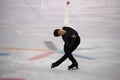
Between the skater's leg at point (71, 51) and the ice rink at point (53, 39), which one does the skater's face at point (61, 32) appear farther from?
the ice rink at point (53, 39)

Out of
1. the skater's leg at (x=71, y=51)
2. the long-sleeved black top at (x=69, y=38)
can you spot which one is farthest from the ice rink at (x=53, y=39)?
the long-sleeved black top at (x=69, y=38)

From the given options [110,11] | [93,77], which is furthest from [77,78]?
[110,11]

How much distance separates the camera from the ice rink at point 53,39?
41.3ft

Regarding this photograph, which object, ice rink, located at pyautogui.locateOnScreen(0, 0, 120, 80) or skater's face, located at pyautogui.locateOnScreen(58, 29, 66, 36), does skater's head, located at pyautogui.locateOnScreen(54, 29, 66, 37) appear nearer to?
skater's face, located at pyautogui.locateOnScreen(58, 29, 66, 36)

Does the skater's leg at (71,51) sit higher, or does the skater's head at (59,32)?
the skater's head at (59,32)

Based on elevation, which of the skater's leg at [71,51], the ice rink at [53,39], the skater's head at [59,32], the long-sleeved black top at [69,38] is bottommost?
the ice rink at [53,39]

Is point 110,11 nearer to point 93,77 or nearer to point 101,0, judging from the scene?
point 101,0

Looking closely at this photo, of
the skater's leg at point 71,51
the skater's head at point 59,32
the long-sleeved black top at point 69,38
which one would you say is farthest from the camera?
the skater's leg at point 71,51

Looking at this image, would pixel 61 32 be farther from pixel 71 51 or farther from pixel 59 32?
pixel 71 51

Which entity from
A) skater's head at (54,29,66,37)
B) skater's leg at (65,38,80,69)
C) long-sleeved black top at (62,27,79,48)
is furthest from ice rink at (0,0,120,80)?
skater's head at (54,29,66,37)

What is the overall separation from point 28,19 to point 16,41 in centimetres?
540

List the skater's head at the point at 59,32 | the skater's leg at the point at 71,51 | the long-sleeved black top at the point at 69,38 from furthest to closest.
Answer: the skater's leg at the point at 71,51 → the long-sleeved black top at the point at 69,38 → the skater's head at the point at 59,32

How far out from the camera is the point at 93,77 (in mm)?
12039

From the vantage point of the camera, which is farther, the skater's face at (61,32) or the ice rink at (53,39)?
the ice rink at (53,39)
